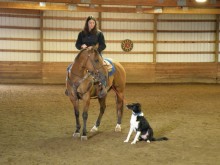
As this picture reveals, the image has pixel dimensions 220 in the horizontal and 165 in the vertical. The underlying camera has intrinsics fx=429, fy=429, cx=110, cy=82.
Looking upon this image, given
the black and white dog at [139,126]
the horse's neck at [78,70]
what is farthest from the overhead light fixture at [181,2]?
the black and white dog at [139,126]

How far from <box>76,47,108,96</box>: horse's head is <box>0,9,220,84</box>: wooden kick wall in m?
13.9

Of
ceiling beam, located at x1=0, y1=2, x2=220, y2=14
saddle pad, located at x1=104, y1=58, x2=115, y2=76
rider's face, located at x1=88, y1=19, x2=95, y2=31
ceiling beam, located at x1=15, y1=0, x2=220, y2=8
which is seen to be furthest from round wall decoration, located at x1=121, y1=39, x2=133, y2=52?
rider's face, located at x1=88, y1=19, x2=95, y2=31

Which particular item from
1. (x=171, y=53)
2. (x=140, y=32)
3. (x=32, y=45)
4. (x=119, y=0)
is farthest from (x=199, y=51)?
(x=32, y=45)

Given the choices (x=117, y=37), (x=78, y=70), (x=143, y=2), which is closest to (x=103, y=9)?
(x=143, y=2)

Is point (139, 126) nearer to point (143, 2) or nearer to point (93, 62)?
point (93, 62)

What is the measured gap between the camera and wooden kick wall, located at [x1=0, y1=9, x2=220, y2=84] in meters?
21.0

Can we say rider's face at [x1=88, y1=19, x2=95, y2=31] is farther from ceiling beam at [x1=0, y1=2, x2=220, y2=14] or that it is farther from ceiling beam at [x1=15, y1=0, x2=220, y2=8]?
ceiling beam at [x1=0, y1=2, x2=220, y2=14]

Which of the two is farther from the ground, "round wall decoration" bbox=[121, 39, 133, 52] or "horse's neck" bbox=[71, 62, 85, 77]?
"round wall decoration" bbox=[121, 39, 133, 52]

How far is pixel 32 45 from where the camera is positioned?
2125cm

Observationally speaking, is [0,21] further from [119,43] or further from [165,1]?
Result: [165,1]

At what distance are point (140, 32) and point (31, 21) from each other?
563 centimetres

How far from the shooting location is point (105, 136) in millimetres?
7973

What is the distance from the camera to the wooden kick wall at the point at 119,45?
69.0ft

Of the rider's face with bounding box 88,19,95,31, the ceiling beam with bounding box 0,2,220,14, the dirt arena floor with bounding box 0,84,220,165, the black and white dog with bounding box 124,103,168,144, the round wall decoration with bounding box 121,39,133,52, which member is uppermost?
the ceiling beam with bounding box 0,2,220,14
